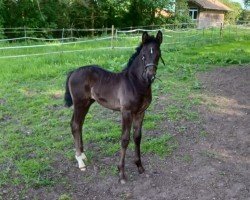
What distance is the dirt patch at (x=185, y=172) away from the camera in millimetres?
4480

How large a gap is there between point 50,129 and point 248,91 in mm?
5087

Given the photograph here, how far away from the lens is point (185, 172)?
195 inches

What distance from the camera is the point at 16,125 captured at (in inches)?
268

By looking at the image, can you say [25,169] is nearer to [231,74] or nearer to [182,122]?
[182,122]

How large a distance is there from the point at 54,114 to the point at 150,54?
12.4 ft

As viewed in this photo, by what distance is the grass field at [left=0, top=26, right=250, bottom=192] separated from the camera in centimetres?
535

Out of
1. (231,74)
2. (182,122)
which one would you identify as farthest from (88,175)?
(231,74)

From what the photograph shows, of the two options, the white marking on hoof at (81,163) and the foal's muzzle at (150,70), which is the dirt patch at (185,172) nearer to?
the white marking on hoof at (81,163)

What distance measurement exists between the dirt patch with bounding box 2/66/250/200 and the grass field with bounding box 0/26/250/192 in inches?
8.6

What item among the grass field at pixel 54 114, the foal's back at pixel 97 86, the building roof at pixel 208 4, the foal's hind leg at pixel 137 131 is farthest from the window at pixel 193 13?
the foal's hind leg at pixel 137 131

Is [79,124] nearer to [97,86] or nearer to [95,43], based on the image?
[97,86]

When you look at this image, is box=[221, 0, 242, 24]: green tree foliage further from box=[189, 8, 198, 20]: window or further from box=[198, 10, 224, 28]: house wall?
box=[189, 8, 198, 20]: window

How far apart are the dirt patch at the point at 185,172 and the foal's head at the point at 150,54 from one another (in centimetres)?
143

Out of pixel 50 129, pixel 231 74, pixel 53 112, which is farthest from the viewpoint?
pixel 231 74
